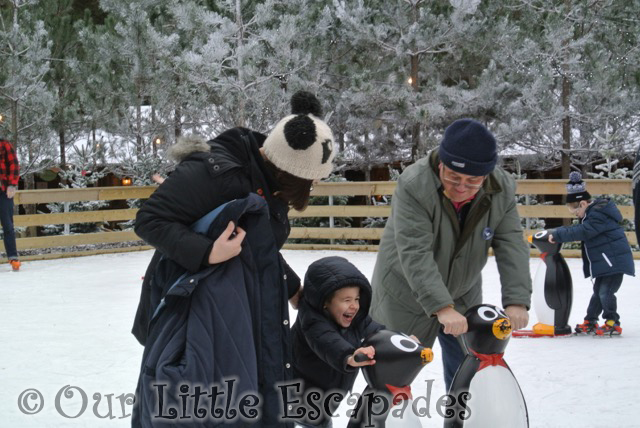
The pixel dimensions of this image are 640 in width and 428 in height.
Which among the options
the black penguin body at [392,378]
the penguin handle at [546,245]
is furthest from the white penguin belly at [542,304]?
the black penguin body at [392,378]

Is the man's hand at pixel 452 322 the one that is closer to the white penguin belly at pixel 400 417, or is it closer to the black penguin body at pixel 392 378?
the black penguin body at pixel 392 378

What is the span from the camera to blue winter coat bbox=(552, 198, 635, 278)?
500 cm

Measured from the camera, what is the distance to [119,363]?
14.5 feet

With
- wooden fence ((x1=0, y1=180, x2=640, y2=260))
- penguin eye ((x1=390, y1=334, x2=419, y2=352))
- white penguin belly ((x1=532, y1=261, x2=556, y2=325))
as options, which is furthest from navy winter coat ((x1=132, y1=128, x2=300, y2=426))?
wooden fence ((x1=0, y1=180, x2=640, y2=260))

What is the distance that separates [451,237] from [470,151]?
0.37m

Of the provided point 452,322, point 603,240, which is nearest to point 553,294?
point 603,240

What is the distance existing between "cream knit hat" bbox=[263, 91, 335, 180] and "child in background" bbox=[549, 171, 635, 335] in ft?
10.9

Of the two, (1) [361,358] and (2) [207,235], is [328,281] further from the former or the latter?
(2) [207,235]

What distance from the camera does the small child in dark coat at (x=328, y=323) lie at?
245cm

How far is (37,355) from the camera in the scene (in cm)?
464

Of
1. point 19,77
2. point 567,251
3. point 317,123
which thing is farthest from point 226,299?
point 19,77

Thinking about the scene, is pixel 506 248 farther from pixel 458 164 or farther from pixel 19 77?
pixel 19 77

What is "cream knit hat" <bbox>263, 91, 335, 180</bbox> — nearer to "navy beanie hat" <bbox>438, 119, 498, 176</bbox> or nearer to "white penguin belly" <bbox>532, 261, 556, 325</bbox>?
"navy beanie hat" <bbox>438, 119, 498, 176</bbox>

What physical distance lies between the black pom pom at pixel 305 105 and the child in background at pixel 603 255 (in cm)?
319
